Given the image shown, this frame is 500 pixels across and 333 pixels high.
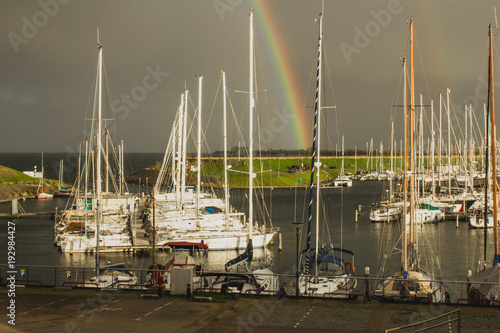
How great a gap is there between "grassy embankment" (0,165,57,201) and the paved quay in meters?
108

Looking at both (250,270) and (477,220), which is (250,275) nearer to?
(250,270)

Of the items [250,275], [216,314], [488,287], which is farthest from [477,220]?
[216,314]

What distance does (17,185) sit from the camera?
134125 mm

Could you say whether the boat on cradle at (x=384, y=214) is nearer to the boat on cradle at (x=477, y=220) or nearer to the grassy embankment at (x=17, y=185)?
the boat on cradle at (x=477, y=220)

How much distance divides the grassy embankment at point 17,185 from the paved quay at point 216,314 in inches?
4268

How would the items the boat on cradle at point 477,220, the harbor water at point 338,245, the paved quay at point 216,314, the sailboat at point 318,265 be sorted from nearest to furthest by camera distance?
the paved quay at point 216,314, the sailboat at point 318,265, the harbor water at point 338,245, the boat on cradle at point 477,220

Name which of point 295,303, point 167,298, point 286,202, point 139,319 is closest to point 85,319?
point 139,319

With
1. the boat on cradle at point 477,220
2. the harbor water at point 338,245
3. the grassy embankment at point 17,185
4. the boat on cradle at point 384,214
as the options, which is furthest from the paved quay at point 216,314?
the grassy embankment at point 17,185

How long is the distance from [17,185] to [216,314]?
126 meters

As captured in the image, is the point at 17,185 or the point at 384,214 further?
the point at 17,185

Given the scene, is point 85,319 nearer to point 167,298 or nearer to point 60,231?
point 167,298

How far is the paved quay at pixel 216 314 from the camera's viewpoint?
61.9 feet

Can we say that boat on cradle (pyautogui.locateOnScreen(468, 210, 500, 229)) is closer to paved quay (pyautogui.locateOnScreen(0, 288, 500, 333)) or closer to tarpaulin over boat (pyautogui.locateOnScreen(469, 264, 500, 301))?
tarpaulin over boat (pyautogui.locateOnScreen(469, 264, 500, 301))

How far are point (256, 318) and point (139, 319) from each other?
4237mm
